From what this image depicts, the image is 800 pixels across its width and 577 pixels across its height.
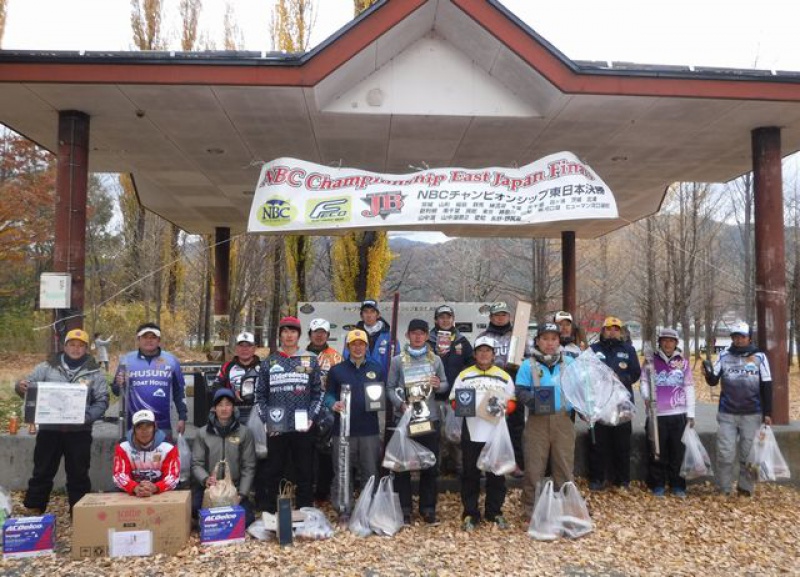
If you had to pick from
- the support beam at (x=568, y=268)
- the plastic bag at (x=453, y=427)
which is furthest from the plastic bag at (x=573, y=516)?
the support beam at (x=568, y=268)

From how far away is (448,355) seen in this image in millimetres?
6402

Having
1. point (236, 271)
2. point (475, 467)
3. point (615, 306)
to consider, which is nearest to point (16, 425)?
point (475, 467)

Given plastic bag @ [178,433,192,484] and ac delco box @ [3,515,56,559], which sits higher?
plastic bag @ [178,433,192,484]

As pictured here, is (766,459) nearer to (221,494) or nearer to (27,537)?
(221,494)

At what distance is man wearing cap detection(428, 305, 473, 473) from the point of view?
6.32 m

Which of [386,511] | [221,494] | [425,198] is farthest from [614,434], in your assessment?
[221,494]

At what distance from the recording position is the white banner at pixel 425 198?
7.09 m

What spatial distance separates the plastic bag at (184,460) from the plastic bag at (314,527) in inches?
45.3

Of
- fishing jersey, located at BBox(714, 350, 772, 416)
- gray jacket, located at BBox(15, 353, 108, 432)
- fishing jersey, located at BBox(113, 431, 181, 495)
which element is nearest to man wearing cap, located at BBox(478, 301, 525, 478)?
fishing jersey, located at BBox(714, 350, 772, 416)

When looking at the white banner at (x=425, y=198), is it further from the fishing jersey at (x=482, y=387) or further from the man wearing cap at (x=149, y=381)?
the fishing jersey at (x=482, y=387)

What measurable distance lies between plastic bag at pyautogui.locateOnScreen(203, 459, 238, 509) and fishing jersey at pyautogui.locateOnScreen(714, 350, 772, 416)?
5.38 meters

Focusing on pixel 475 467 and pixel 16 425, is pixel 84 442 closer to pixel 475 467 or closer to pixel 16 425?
pixel 16 425

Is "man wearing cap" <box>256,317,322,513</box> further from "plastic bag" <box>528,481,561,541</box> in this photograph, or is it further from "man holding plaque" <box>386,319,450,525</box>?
"plastic bag" <box>528,481,561,541</box>

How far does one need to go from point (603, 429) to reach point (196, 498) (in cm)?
439
